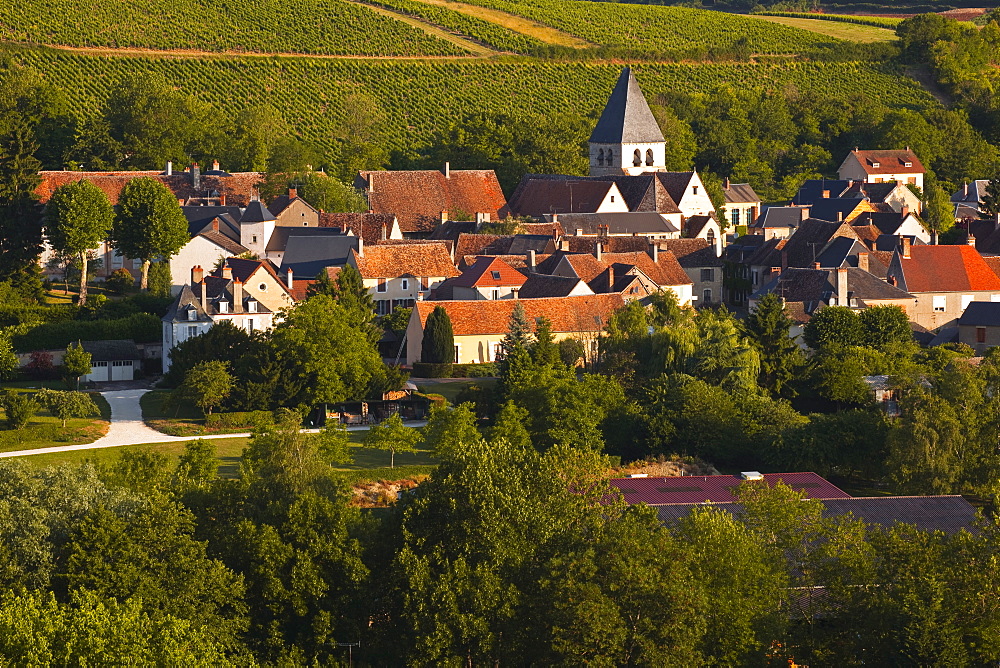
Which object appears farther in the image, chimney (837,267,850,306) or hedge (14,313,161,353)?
chimney (837,267,850,306)

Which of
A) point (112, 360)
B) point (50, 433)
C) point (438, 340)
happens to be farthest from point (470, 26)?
point (50, 433)

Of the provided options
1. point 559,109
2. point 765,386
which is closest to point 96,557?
point 765,386

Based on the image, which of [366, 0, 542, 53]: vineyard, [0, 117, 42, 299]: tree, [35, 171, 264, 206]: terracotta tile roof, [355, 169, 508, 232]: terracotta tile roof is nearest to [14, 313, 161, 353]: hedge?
[0, 117, 42, 299]: tree

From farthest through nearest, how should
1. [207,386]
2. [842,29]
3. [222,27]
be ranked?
[842,29] → [222,27] → [207,386]

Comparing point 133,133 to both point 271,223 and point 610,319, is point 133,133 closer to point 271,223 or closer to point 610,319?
point 271,223

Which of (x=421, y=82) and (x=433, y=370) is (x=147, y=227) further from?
(x=421, y=82)

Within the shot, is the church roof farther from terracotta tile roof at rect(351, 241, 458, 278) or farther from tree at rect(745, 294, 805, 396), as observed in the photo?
tree at rect(745, 294, 805, 396)
